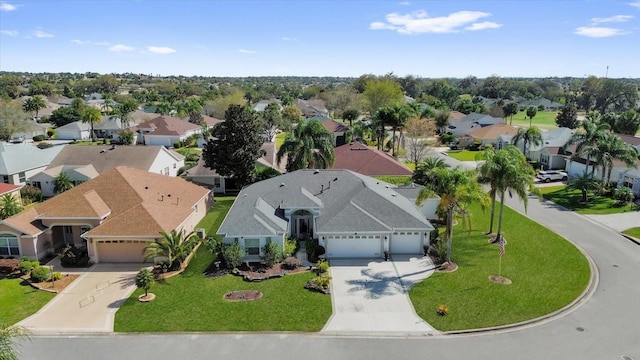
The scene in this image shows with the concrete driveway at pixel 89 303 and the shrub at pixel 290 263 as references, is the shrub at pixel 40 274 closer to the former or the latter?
the concrete driveway at pixel 89 303

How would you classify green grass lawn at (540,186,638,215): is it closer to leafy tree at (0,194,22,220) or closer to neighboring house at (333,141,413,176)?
neighboring house at (333,141,413,176)

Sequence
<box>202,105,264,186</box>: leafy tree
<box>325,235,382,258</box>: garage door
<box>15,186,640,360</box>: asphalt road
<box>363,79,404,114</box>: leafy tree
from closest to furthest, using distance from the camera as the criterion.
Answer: <box>15,186,640,360</box>: asphalt road → <box>325,235,382,258</box>: garage door → <box>202,105,264,186</box>: leafy tree → <box>363,79,404,114</box>: leafy tree

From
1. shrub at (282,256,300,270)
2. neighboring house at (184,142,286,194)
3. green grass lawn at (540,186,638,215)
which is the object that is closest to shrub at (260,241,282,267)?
shrub at (282,256,300,270)

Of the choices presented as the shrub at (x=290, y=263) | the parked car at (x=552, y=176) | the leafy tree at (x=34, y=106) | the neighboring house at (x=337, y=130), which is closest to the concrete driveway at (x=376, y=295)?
the shrub at (x=290, y=263)

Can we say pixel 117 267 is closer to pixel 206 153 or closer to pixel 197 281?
pixel 197 281

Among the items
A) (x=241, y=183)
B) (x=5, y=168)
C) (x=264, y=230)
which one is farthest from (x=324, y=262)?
(x=5, y=168)
